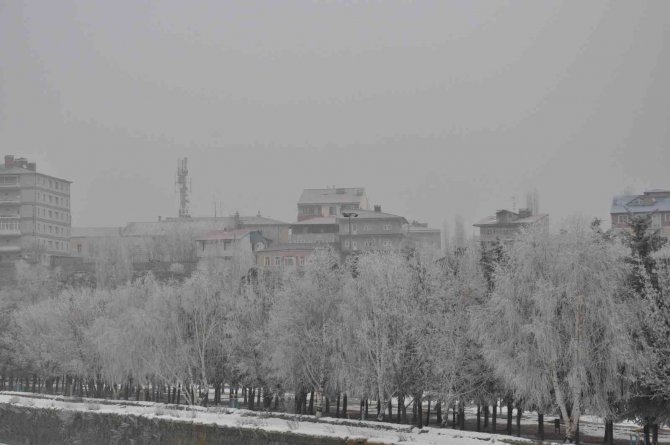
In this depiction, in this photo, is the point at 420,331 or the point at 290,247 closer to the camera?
the point at 420,331

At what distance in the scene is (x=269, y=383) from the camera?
190 feet

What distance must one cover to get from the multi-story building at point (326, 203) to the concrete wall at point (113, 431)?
338ft

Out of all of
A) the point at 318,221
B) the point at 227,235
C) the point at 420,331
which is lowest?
the point at 420,331

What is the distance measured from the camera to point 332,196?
165000 millimetres

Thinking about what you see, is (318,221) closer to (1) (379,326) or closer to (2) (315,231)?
(2) (315,231)

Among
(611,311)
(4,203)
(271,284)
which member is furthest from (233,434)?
(4,203)

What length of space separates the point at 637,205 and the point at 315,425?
106 metres

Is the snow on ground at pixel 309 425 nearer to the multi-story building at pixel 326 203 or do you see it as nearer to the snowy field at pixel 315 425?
the snowy field at pixel 315 425

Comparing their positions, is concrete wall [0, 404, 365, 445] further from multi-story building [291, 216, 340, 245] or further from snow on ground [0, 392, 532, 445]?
multi-story building [291, 216, 340, 245]

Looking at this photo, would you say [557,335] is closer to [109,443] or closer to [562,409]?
[562,409]

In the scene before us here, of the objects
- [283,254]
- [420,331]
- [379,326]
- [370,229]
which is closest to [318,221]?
[370,229]

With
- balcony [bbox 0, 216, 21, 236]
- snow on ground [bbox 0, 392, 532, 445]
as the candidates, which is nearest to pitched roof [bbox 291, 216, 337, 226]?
balcony [bbox 0, 216, 21, 236]

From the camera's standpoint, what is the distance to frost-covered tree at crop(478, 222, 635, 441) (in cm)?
3891

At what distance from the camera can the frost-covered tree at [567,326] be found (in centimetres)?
3891
